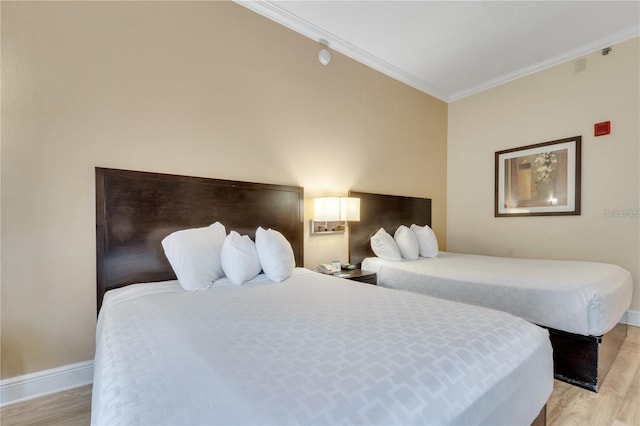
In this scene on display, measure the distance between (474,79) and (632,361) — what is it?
345 cm

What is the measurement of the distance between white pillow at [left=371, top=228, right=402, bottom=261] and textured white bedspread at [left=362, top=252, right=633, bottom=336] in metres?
0.16

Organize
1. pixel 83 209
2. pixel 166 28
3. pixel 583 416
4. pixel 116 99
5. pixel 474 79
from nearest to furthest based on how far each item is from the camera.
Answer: pixel 583 416 → pixel 83 209 → pixel 116 99 → pixel 166 28 → pixel 474 79

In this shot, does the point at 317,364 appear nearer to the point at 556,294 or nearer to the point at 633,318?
the point at 556,294

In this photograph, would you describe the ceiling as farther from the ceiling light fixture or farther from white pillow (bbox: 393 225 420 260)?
white pillow (bbox: 393 225 420 260)

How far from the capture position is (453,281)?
233 cm

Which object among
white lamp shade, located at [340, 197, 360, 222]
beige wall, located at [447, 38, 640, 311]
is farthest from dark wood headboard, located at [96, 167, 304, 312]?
beige wall, located at [447, 38, 640, 311]

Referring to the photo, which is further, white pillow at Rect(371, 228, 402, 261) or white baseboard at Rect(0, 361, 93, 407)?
white pillow at Rect(371, 228, 402, 261)

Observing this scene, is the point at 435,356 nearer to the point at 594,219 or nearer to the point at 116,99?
the point at 116,99

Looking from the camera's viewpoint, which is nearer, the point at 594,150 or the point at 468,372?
the point at 468,372

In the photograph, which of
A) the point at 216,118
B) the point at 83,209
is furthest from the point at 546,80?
the point at 83,209

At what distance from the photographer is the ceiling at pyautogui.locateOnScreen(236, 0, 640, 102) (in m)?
2.55

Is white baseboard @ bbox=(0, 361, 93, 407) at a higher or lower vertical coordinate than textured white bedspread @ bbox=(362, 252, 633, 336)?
lower

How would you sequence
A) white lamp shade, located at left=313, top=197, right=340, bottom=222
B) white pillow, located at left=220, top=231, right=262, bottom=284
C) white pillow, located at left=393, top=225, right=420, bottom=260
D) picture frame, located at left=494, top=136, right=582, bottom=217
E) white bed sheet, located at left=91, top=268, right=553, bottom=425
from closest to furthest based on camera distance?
white bed sheet, located at left=91, top=268, right=553, bottom=425 → white pillow, located at left=220, top=231, right=262, bottom=284 → white lamp shade, located at left=313, top=197, right=340, bottom=222 → white pillow, located at left=393, top=225, right=420, bottom=260 → picture frame, located at left=494, top=136, right=582, bottom=217

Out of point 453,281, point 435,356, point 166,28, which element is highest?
point 166,28
